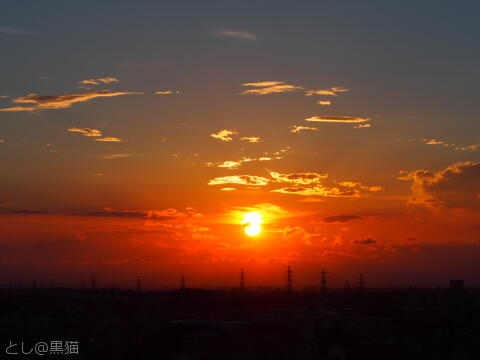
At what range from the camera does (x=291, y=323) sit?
167ft

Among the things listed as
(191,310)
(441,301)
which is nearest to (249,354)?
(191,310)

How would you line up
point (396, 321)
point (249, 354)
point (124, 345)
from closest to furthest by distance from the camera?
point (249, 354) < point (124, 345) < point (396, 321)

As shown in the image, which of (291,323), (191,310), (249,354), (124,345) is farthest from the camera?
(191,310)

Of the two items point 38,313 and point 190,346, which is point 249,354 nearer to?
point 190,346

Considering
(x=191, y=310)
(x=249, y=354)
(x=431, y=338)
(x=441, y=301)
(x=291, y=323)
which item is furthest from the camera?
(x=441, y=301)

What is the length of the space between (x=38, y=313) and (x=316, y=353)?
1361 inches

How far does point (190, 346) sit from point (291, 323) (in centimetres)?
1563

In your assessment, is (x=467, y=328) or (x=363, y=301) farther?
(x=363, y=301)

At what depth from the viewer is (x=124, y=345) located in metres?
37.8

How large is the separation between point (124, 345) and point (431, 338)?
22.0 meters

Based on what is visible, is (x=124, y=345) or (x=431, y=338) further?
(x=431, y=338)

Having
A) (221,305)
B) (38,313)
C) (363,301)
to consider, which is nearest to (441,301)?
(363,301)

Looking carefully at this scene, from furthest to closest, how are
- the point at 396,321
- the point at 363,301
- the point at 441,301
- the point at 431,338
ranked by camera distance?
the point at 441,301 < the point at 363,301 < the point at 396,321 < the point at 431,338

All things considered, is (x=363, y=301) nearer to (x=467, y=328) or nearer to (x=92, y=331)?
(x=467, y=328)
